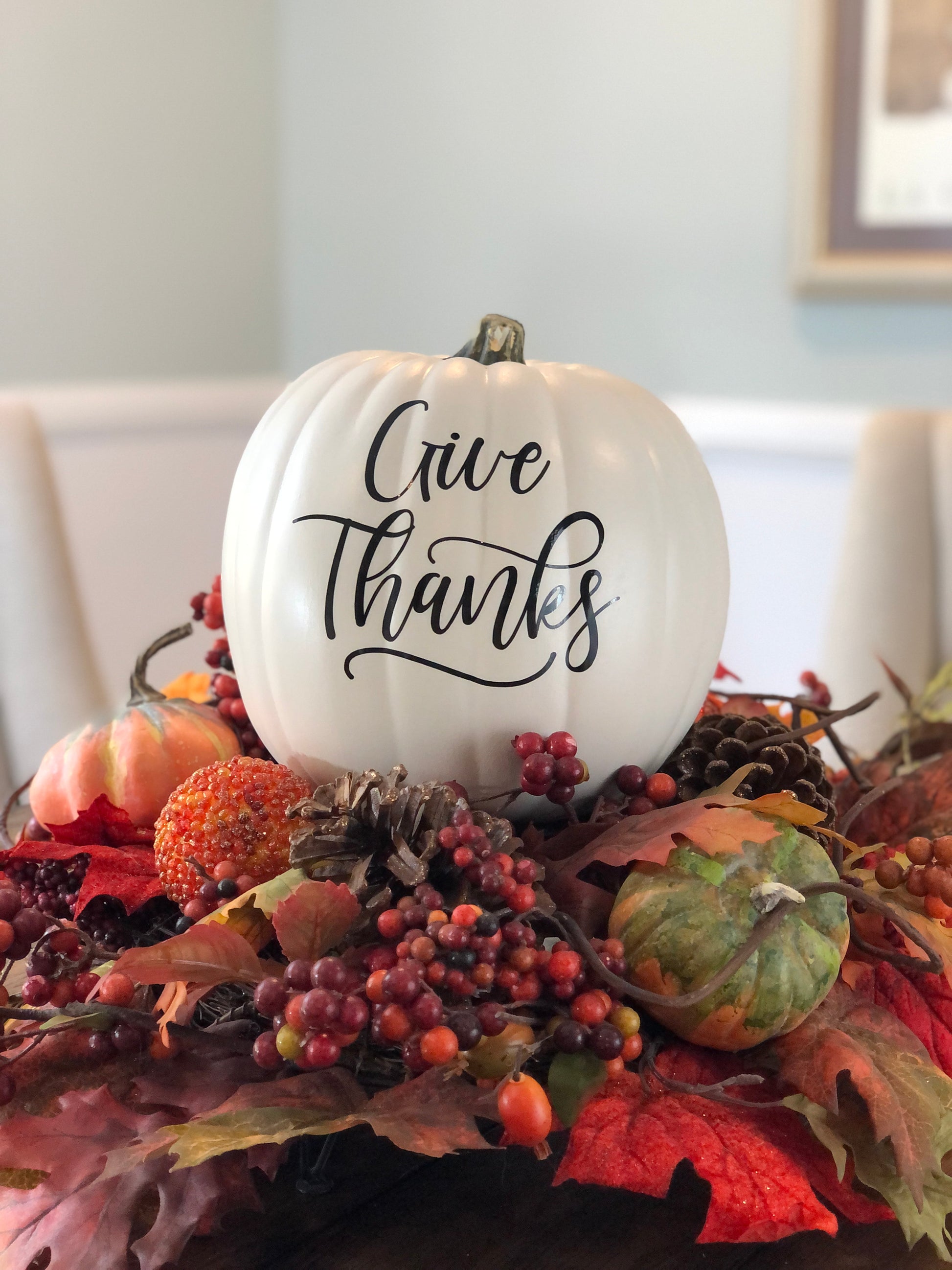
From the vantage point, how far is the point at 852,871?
1.72ft

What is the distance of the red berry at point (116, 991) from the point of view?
42cm

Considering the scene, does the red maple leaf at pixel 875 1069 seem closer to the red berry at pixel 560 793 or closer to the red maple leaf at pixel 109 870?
the red berry at pixel 560 793

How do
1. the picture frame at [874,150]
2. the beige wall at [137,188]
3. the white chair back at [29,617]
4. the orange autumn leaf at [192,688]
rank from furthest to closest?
the beige wall at [137,188]
the picture frame at [874,150]
the white chair back at [29,617]
the orange autumn leaf at [192,688]

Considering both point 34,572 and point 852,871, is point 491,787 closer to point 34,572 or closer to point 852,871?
point 852,871

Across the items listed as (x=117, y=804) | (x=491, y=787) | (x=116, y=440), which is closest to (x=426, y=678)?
(x=491, y=787)

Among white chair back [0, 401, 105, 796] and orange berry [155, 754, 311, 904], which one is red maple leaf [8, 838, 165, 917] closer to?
orange berry [155, 754, 311, 904]

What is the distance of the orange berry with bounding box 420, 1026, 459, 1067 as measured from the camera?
1.19 feet

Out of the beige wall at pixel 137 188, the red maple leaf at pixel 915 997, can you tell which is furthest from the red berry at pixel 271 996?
the beige wall at pixel 137 188

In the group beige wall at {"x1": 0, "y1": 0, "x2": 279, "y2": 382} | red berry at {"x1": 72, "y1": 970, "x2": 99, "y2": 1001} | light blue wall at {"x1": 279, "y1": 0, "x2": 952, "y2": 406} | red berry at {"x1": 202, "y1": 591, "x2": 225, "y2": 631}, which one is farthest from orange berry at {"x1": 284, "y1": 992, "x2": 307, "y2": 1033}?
beige wall at {"x1": 0, "y1": 0, "x2": 279, "y2": 382}

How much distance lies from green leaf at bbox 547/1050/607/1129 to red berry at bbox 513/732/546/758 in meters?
0.12

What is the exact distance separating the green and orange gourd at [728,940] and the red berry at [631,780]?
0.22 feet

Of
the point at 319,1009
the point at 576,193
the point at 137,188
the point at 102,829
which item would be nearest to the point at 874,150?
the point at 576,193

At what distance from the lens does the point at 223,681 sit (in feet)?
2.13

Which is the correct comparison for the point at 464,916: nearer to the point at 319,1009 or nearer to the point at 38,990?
the point at 319,1009
